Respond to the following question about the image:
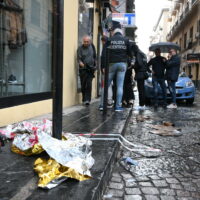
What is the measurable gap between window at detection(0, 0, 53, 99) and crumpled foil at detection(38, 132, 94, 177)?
183 cm

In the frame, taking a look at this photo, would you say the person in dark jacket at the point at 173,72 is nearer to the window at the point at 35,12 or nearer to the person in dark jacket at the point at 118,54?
the person in dark jacket at the point at 118,54

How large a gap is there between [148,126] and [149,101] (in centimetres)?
461

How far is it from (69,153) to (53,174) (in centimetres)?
26

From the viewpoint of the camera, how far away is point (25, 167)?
212 centimetres

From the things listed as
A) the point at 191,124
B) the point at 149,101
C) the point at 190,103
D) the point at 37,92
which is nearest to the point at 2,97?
the point at 37,92

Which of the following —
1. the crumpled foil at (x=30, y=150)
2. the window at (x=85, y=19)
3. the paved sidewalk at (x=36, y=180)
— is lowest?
the paved sidewalk at (x=36, y=180)

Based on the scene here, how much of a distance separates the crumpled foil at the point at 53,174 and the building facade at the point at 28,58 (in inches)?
69.0

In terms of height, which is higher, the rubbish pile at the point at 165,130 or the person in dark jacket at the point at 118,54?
the person in dark jacket at the point at 118,54

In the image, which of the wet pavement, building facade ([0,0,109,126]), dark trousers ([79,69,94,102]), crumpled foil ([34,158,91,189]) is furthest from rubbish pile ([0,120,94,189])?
dark trousers ([79,69,94,102])

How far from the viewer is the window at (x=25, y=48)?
4.04 m

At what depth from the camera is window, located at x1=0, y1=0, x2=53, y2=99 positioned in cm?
404

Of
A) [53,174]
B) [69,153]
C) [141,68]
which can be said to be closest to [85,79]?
[141,68]

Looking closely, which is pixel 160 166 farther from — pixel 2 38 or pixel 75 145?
pixel 2 38

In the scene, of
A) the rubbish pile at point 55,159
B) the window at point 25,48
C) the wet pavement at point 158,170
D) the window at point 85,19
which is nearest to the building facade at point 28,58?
the window at point 25,48
